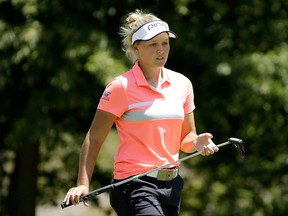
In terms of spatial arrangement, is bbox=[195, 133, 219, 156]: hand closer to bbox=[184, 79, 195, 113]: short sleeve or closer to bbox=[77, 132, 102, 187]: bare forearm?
bbox=[184, 79, 195, 113]: short sleeve

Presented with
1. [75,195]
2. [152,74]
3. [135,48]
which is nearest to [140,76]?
[152,74]

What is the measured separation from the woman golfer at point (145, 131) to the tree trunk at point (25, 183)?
25.6 feet

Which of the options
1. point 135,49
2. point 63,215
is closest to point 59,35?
point 135,49

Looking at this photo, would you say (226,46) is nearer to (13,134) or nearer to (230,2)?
(230,2)

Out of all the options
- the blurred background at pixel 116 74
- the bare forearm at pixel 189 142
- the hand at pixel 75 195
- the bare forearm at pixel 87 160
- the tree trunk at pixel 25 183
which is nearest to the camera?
the hand at pixel 75 195

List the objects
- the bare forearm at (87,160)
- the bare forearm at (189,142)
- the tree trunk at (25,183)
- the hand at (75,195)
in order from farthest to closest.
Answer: the tree trunk at (25,183), the bare forearm at (189,142), the bare forearm at (87,160), the hand at (75,195)

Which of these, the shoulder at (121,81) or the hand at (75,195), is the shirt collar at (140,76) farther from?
the hand at (75,195)

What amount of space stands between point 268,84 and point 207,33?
1.29 metres

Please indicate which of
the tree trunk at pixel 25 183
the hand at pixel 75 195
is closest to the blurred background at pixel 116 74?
the tree trunk at pixel 25 183

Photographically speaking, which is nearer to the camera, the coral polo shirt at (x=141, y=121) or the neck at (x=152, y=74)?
the coral polo shirt at (x=141, y=121)

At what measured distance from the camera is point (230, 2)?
11531 mm

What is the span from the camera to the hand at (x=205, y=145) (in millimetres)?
5184

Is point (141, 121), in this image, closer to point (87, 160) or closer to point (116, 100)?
point (116, 100)

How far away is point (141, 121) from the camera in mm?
5152
